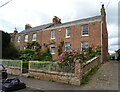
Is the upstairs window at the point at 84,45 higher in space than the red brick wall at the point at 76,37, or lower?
lower

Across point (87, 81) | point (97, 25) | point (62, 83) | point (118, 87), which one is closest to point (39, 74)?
point (62, 83)

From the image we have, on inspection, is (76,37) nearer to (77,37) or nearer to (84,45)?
(77,37)

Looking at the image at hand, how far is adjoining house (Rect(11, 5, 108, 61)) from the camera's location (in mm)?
18359

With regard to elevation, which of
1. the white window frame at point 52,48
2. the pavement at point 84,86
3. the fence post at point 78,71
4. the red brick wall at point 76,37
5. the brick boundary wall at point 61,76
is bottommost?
the pavement at point 84,86

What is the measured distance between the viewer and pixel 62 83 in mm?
8734

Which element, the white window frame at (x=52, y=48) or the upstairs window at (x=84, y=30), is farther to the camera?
the white window frame at (x=52, y=48)

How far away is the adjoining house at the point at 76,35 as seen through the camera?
18.4 metres

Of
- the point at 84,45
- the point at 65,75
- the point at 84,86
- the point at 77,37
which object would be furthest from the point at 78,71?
the point at 77,37

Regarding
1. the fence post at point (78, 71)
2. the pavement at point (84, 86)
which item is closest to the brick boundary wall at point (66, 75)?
the fence post at point (78, 71)

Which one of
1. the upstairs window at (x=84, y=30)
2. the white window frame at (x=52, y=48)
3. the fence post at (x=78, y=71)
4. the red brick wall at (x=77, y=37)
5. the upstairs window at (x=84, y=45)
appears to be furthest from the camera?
the white window frame at (x=52, y=48)

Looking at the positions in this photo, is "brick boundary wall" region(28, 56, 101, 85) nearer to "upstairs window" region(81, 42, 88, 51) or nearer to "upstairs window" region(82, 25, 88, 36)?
"upstairs window" region(81, 42, 88, 51)

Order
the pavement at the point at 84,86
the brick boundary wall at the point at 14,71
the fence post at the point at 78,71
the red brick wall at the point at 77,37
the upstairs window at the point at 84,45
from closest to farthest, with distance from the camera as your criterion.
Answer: the pavement at the point at 84,86
the fence post at the point at 78,71
the brick boundary wall at the point at 14,71
the red brick wall at the point at 77,37
the upstairs window at the point at 84,45

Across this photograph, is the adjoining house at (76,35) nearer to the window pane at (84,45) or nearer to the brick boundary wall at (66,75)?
the window pane at (84,45)

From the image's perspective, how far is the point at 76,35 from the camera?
20281 mm
